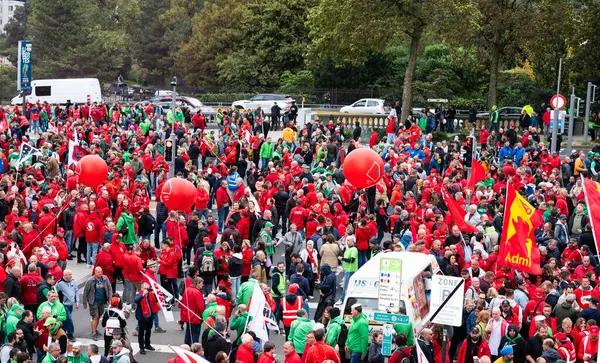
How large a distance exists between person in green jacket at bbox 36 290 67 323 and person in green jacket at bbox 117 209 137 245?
215 inches

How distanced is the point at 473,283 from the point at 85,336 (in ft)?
23.5

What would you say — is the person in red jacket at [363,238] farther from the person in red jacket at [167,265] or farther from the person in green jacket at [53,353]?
the person in green jacket at [53,353]

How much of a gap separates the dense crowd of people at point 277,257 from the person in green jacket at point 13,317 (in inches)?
0.8

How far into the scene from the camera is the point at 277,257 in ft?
80.7

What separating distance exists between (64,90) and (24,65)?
16201 mm

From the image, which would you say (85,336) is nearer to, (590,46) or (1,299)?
(1,299)

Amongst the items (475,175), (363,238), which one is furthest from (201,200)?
(475,175)

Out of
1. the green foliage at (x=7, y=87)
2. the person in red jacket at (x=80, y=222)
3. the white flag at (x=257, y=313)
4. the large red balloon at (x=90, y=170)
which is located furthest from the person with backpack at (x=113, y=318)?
the green foliage at (x=7, y=87)

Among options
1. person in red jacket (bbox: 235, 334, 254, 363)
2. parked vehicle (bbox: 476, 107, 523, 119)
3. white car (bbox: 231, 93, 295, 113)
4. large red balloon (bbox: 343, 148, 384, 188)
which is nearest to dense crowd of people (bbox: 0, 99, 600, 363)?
person in red jacket (bbox: 235, 334, 254, 363)

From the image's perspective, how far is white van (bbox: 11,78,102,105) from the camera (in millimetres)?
59344

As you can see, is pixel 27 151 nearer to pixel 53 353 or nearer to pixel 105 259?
pixel 105 259

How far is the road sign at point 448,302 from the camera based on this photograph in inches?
580

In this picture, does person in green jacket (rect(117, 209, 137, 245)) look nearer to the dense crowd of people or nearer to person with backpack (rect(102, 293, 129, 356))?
the dense crowd of people

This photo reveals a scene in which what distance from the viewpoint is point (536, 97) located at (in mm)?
55500
